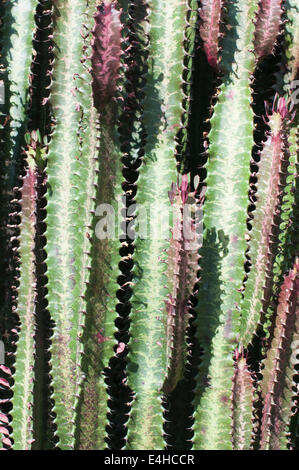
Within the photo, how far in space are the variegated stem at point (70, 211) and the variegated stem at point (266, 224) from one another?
0.49 meters

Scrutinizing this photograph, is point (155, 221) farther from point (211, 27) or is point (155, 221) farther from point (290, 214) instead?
point (211, 27)

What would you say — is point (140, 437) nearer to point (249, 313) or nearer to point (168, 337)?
point (168, 337)

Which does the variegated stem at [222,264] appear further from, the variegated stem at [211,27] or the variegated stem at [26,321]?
the variegated stem at [26,321]

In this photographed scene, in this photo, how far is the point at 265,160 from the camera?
177 cm

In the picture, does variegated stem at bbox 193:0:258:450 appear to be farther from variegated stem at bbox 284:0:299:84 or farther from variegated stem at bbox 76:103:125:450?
variegated stem at bbox 76:103:125:450

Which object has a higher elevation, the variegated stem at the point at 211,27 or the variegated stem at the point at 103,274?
the variegated stem at the point at 211,27

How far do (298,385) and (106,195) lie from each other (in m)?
0.81

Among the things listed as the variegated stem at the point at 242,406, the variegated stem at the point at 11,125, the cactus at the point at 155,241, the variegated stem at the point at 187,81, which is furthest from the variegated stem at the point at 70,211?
the variegated stem at the point at 242,406

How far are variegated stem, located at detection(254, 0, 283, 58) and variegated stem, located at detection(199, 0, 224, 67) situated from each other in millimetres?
123

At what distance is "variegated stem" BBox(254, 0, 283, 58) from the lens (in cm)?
186

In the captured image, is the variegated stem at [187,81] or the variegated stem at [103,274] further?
the variegated stem at [187,81]

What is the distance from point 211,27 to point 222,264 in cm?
74

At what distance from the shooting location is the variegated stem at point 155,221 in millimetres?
1806

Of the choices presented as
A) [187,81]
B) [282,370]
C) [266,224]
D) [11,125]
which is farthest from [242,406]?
[11,125]
